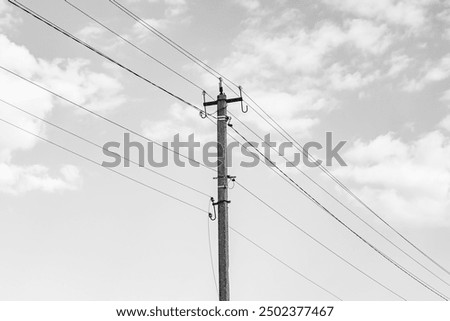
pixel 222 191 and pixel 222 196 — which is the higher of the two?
pixel 222 191

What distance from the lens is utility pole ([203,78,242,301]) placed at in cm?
1509

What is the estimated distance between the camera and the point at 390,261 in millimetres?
26844

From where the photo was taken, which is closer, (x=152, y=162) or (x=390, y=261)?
(x=152, y=162)

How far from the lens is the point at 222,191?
52.6 feet

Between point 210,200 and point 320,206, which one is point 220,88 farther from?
point 320,206

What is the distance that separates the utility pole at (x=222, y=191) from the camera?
1509 cm

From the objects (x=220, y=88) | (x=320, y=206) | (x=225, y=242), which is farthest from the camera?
(x=320, y=206)
